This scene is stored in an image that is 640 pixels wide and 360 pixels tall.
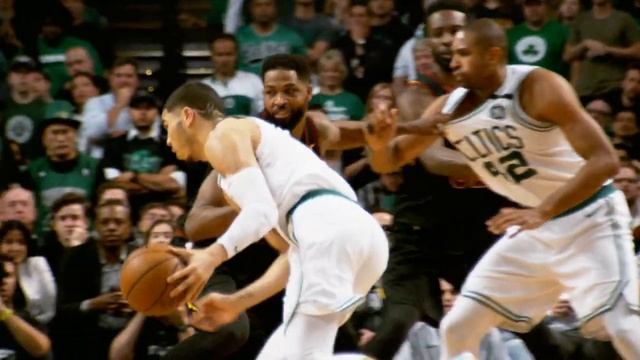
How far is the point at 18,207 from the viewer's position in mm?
9406

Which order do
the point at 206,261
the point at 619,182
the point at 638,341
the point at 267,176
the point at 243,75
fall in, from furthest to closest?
the point at 243,75, the point at 619,182, the point at 638,341, the point at 267,176, the point at 206,261

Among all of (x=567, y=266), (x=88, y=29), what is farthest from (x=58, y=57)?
(x=567, y=266)

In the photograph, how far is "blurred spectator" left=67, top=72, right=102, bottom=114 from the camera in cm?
1073

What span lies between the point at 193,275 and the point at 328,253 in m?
0.61

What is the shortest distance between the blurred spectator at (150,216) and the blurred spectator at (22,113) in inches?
69.0

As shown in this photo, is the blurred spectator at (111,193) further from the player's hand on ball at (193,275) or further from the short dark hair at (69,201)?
the player's hand on ball at (193,275)

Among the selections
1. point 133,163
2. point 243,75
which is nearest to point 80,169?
point 133,163

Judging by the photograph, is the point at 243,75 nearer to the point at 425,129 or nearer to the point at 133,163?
the point at 133,163

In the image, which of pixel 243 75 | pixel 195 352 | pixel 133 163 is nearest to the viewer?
pixel 195 352

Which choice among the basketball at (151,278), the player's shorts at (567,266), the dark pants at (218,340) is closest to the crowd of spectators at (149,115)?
the dark pants at (218,340)

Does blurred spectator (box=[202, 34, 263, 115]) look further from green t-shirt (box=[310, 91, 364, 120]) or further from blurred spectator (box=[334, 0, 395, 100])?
blurred spectator (box=[334, 0, 395, 100])

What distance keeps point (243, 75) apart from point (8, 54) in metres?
2.32

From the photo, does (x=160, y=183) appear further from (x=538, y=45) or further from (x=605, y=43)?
(x=605, y=43)

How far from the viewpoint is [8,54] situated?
1189 centimetres
